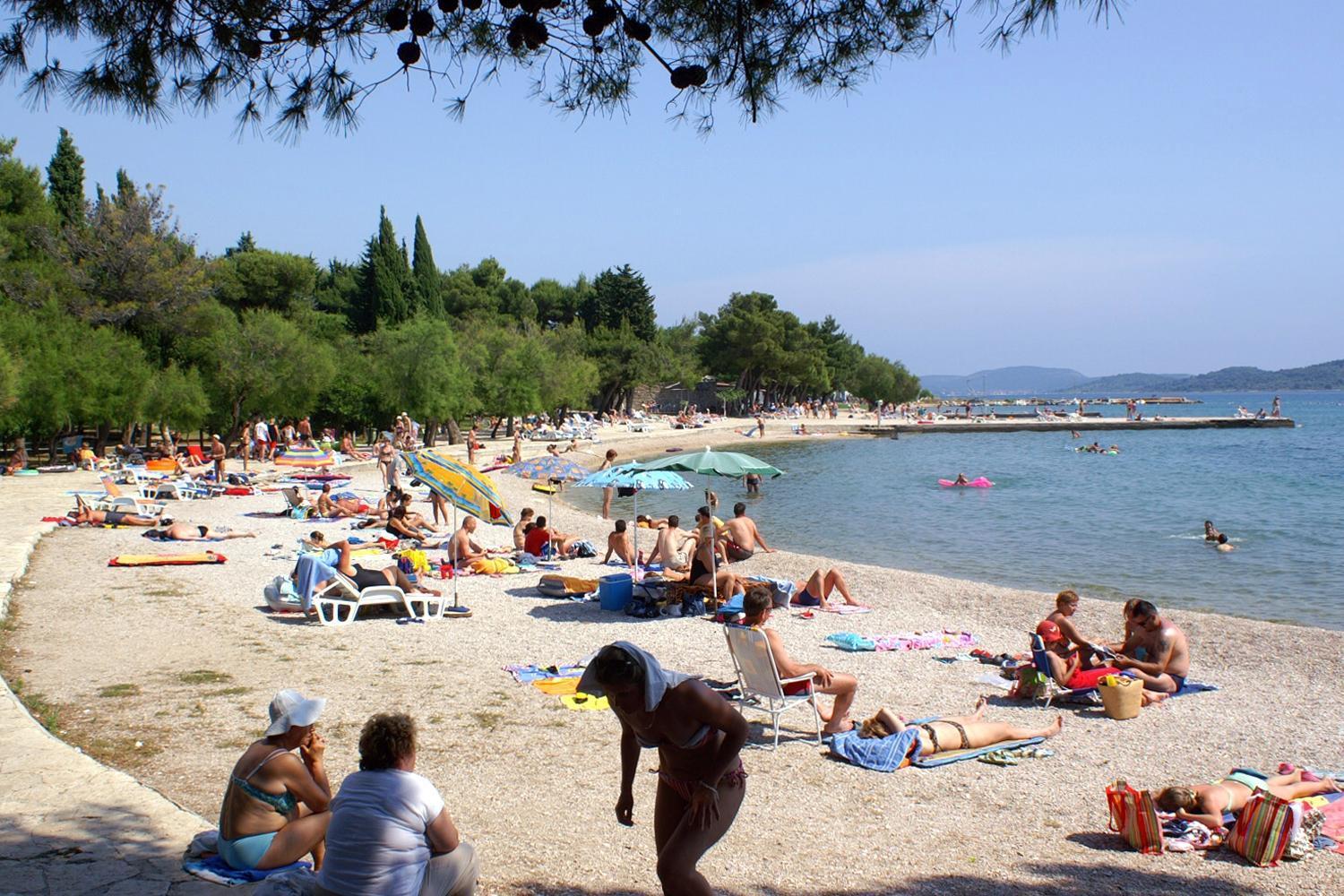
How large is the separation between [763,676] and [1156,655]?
3659 millimetres

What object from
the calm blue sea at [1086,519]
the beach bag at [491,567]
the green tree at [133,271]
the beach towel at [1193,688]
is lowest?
the calm blue sea at [1086,519]

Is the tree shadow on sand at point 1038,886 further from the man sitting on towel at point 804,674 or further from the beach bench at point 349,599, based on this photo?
the beach bench at point 349,599

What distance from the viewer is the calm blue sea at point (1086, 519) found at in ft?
56.3

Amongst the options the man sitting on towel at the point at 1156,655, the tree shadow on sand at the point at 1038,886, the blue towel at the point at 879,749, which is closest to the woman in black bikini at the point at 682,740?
the tree shadow on sand at the point at 1038,886

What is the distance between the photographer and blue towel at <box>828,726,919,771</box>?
20.7ft

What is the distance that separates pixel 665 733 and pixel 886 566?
15.7 meters

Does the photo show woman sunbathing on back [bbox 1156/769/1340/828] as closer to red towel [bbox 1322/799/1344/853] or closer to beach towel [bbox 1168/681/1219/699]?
red towel [bbox 1322/799/1344/853]

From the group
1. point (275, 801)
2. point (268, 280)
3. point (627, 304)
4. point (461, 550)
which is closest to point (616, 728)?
point (275, 801)

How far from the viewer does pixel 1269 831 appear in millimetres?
4973

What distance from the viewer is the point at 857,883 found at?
14.9 feet

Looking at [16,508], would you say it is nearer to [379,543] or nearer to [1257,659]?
[379,543]

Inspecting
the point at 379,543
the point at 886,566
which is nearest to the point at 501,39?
the point at 379,543

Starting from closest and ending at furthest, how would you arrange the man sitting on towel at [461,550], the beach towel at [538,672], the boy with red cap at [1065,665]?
1. the boy with red cap at [1065,665]
2. the beach towel at [538,672]
3. the man sitting on towel at [461,550]

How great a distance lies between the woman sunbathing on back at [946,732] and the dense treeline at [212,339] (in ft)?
74.1
